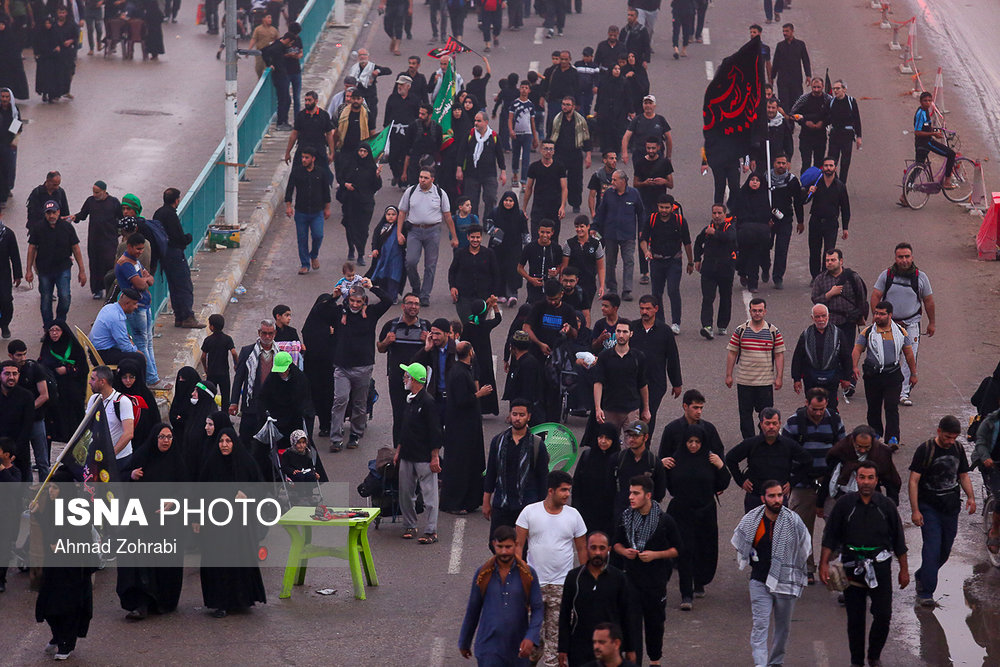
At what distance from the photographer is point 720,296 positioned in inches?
707

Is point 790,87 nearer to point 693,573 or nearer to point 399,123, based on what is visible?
point 399,123

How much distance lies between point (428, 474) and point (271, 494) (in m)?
1.31

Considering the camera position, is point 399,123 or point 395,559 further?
point 399,123

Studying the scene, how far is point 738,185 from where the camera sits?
21453mm

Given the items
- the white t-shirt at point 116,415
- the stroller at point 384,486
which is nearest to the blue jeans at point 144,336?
the white t-shirt at point 116,415

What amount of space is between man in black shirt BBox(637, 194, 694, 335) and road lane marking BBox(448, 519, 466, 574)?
493cm

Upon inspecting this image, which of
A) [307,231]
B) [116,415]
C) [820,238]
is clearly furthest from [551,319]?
[307,231]

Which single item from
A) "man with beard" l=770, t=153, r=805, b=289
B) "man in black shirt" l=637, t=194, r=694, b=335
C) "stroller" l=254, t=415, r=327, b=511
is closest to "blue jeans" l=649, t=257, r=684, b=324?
"man in black shirt" l=637, t=194, r=694, b=335

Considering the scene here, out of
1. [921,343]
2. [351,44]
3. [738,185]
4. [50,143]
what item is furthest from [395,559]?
[351,44]

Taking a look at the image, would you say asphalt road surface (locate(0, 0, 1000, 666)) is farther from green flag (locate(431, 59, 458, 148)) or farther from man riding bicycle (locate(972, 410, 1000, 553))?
green flag (locate(431, 59, 458, 148))

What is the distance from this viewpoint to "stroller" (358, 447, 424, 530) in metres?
13.5

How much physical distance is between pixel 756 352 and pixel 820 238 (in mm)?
4826

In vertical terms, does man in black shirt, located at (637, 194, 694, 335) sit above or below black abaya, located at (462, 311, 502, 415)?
above

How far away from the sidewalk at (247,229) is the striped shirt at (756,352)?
5026 mm
